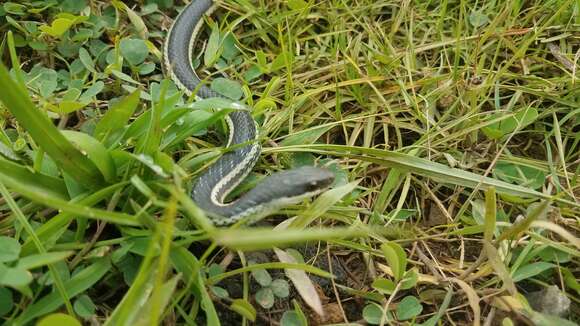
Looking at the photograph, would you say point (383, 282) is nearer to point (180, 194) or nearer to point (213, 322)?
point (213, 322)

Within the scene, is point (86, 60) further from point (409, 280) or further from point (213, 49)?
point (409, 280)

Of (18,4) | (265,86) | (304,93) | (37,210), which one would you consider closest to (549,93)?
(304,93)

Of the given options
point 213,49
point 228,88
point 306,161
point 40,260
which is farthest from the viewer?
point 213,49

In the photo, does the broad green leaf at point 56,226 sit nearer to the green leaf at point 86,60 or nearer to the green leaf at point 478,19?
the green leaf at point 86,60

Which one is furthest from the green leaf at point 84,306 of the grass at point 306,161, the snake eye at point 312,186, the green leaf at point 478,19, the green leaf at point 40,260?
the green leaf at point 478,19

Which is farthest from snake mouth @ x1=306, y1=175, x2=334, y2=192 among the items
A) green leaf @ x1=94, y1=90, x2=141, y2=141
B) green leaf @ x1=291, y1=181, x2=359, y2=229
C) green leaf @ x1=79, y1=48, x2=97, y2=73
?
green leaf @ x1=79, y1=48, x2=97, y2=73

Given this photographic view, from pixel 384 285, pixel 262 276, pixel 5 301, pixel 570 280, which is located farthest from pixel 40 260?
pixel 570 280

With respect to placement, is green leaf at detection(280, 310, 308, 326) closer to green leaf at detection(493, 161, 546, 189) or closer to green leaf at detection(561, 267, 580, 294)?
green leaf at detection(561, 267, 580, 294)
